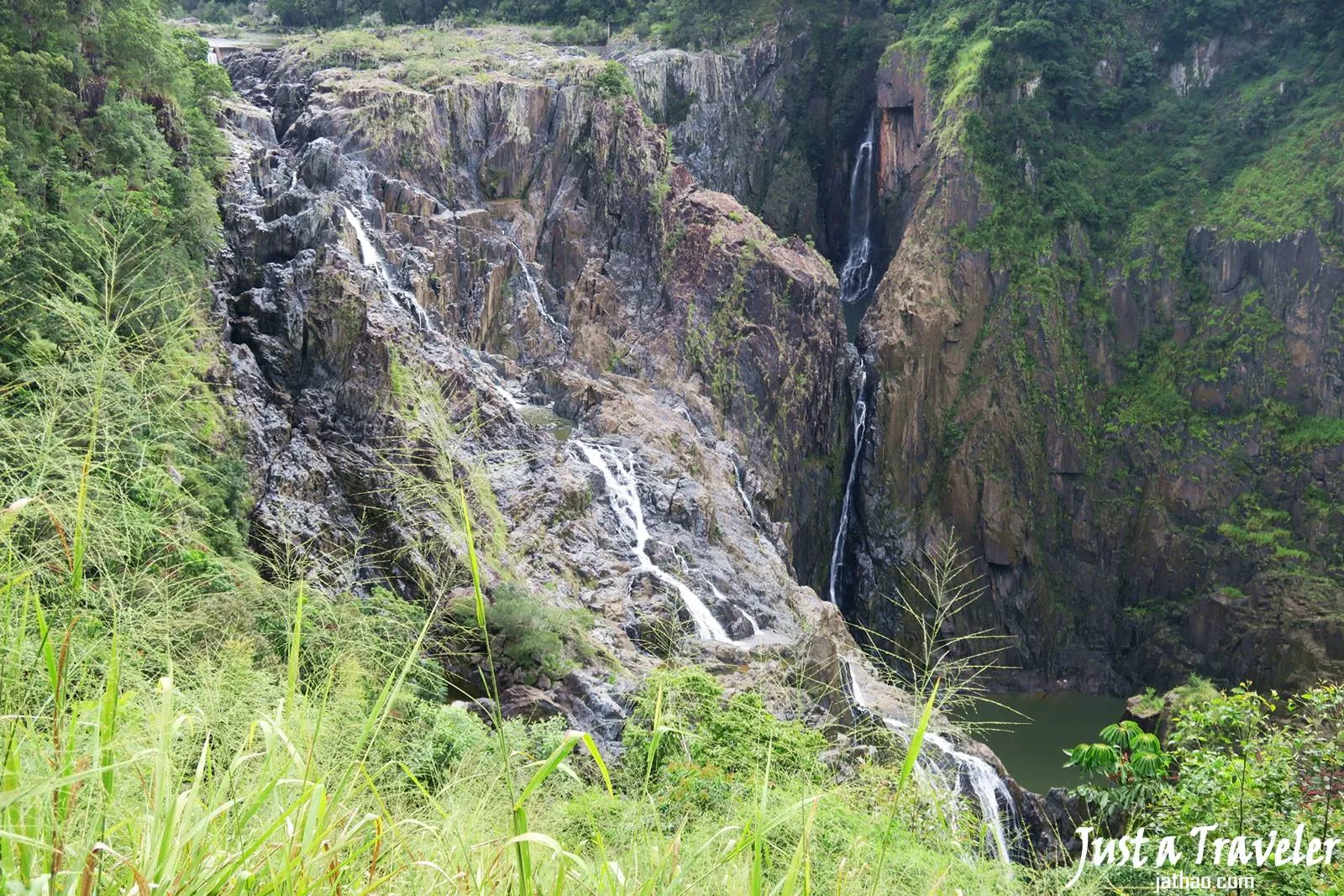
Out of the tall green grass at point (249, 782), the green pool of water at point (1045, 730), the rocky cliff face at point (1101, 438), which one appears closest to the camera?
the tall green grass at point (249, 782)

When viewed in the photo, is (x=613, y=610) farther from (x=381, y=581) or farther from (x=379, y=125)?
(x=379, y=125)

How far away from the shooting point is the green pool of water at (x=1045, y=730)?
22.7 m

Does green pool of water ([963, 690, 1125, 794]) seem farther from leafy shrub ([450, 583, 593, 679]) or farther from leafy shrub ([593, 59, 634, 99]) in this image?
leafy shrub ([593, 59, 634, 99])

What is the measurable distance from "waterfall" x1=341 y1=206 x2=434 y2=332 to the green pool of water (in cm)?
1349

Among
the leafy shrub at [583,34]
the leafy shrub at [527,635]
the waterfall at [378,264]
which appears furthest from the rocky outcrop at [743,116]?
the leafy shrub at [527,635]

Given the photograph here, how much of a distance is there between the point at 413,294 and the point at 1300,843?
17.2m

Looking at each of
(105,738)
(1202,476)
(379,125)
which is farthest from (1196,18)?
(105,738)

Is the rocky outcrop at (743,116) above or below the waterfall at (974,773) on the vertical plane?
above

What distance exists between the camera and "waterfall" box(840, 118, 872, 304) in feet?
116

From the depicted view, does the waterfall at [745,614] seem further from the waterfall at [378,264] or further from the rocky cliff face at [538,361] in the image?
the waterfall at [378,264]

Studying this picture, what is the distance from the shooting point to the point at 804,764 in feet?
25.6

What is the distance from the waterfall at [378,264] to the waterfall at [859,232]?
60.8 feet

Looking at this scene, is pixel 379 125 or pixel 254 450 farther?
pixel 379 125

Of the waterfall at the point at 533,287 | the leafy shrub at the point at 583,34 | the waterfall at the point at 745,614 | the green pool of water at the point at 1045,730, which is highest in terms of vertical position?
the leafy shrub at the point at 583,34
